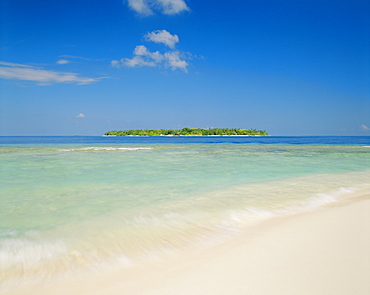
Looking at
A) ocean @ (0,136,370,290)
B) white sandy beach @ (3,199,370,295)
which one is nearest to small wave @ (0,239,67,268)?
ocean @ (0,136,370,290)

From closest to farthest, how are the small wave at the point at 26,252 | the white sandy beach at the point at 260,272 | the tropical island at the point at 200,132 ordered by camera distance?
the white sandy beach at the point at 260,272, the small wave at the point at 26,252, the tropical island at the point at 200,132

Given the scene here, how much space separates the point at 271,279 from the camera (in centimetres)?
278

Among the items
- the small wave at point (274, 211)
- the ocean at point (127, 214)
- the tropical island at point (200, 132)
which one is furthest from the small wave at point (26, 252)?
the tropical island at point (200, 132)

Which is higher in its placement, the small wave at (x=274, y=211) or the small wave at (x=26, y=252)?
the small wave at (x=274, y=211)

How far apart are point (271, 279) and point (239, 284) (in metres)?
0.36

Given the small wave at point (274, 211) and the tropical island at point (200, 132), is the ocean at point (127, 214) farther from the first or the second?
the tropical island at point (200, 132)

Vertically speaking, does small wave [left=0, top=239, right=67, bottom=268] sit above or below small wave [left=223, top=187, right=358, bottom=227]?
below

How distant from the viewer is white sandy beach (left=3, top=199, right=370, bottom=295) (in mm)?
2623

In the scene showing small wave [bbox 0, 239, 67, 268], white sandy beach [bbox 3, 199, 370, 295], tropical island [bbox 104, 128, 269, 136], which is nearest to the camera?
white sandy beach [bbox 3, 199, 370, 295]

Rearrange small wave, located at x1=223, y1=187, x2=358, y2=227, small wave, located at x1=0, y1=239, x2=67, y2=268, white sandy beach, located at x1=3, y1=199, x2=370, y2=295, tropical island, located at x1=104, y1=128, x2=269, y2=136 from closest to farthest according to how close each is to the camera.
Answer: white sandy beach, located at x1=3, y1=199, x2=370, y2=295, small wave, located at x1=0, y1=239, x2=67, y2=268, small wave, located at x1=223, y1=187, x2=358, y2=227, tropical island, located at x1=104, y1=128, x2=269, y2=136

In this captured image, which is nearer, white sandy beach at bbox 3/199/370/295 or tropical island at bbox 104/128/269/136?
white sandy beach at bbox 3/199/370/295

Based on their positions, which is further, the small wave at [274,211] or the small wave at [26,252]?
the small wave at [274,211]

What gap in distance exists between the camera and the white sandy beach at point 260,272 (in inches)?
103

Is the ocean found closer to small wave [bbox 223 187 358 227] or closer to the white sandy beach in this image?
small wave [bbox 223 187 358 227]
